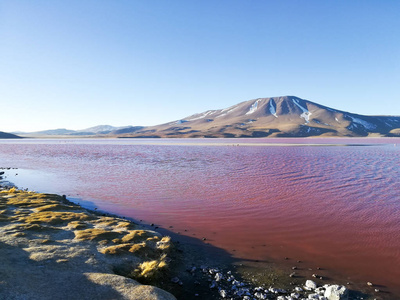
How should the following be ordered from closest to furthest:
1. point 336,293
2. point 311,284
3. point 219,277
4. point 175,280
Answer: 1. point 336,293
2. point 311,284
3. point 175,280
4. point 219,277

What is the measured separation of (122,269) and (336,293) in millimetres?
8979

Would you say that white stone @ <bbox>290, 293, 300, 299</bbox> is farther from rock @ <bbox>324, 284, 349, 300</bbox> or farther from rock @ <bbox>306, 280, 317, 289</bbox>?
rock @ <bbox>324, 284, 349, 300</bbox>

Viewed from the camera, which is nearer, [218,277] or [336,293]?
[336,293]

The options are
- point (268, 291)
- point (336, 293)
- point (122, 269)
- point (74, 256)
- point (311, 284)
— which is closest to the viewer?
point (336, 293)

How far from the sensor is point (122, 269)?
12.2m

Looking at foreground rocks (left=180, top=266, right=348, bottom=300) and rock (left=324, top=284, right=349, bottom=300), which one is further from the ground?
rock (left=324, top=284, right=349, bottom=300)

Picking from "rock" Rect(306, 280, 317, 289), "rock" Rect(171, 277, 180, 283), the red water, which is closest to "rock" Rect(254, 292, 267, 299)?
"rock" Rect(306, 280, 317, 289)

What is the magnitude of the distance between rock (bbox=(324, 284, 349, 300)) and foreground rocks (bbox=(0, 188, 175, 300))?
6.16 metres

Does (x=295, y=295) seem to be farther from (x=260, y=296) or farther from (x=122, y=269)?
(x=122, y=269)

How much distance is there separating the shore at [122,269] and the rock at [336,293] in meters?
0.03

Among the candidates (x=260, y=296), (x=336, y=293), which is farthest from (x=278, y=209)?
(x=260, y=296)

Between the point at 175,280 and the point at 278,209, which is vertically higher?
the point at 278,209

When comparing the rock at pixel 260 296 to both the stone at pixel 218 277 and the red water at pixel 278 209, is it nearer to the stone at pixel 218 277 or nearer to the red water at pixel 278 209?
the stone at pixel 218 277

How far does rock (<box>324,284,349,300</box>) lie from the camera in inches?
389
